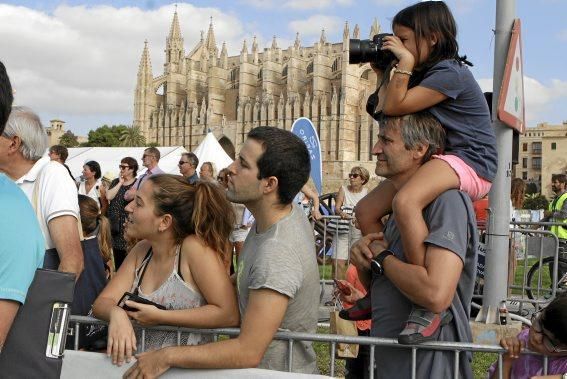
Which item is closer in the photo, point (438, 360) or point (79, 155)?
point (438, 360)

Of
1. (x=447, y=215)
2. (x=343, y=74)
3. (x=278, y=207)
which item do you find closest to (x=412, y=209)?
(x=447, y=215)

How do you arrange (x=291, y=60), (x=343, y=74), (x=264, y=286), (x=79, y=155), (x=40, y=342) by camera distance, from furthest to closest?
(x=291, y=60), (x=343, y=74), (x=79, y=155), (x=264, y=286), (x=40, y=342)

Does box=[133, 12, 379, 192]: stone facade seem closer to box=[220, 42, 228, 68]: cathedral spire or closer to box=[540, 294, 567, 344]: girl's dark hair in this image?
box=[220, 42, 228, 68]: cathedral spire

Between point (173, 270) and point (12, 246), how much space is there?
108 cm

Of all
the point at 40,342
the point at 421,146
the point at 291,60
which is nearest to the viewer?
the point at 40,342

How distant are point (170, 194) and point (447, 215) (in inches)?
49.4

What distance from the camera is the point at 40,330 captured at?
6.50 feet

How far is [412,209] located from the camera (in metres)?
2.36

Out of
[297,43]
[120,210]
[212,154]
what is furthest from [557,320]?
[297,43]

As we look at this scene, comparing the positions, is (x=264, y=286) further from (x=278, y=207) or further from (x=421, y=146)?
(x=421, y=146)

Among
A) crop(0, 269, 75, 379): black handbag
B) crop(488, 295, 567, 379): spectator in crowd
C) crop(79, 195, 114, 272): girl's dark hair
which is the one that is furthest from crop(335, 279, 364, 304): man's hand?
crop(79, 195, 114, 272): girl's dark hair

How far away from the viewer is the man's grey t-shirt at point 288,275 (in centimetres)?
241

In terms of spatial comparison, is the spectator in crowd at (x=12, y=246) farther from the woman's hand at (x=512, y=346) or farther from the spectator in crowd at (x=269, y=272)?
the woman's hand at (x=512, y=346)

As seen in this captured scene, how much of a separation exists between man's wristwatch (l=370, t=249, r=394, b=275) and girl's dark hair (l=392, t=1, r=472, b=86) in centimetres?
82
